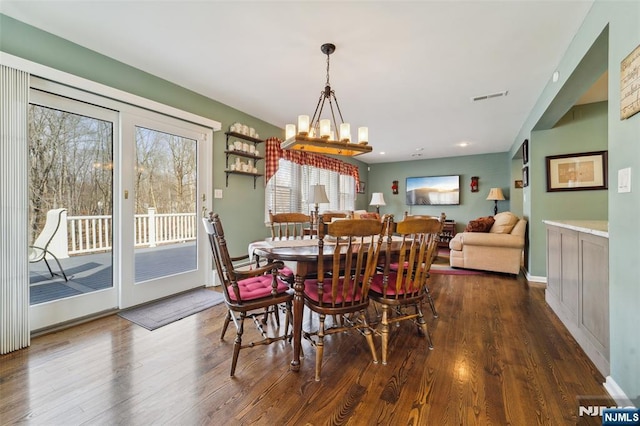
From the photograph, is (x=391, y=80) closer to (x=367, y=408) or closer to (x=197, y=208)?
(x=197, y=208)

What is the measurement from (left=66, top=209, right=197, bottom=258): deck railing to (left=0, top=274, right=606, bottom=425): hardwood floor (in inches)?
28.8

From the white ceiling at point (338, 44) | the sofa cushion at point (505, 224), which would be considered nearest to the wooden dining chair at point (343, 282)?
the white ceiling at point (338, 44)

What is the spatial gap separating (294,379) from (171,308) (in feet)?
5.96

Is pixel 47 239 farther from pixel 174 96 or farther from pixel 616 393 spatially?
pixel 616 393

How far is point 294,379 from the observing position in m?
1.70

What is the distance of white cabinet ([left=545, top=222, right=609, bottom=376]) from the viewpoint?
1772 millimetres

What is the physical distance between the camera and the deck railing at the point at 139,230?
251 cm

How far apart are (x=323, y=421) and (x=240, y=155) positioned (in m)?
3.42

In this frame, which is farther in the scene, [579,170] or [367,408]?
[579,170]

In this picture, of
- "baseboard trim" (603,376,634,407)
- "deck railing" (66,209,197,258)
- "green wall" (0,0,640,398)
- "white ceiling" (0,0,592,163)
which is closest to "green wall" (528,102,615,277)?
"green wall" (0,0,640,398)

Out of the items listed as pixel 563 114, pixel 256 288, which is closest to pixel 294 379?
pixel 256 288

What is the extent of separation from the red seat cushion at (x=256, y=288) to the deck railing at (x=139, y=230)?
1.60 m

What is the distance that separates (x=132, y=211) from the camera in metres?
2.83

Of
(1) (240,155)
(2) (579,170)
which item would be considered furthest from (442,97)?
(1) (240,155)
